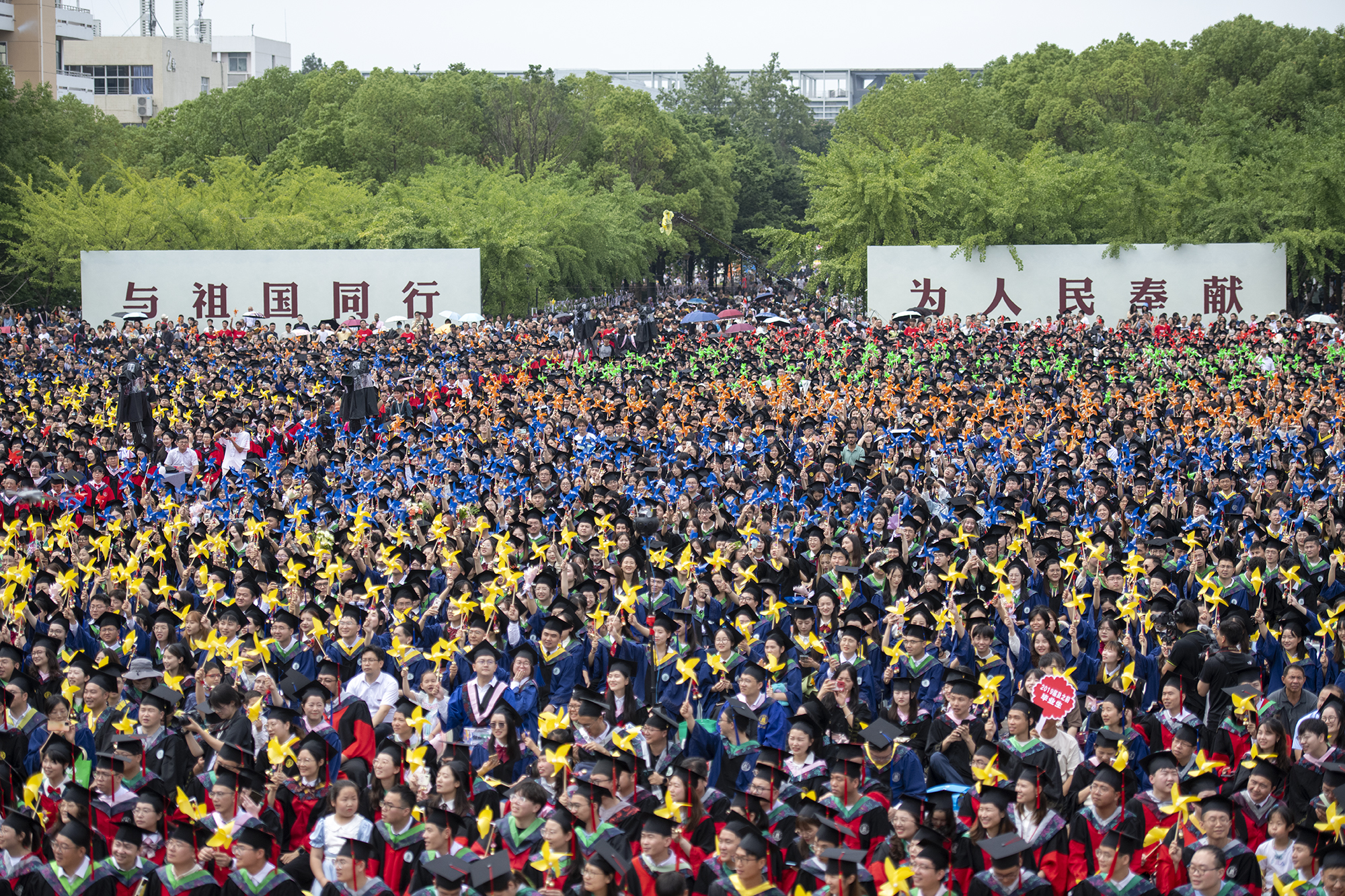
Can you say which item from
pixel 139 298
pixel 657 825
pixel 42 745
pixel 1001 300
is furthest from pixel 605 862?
pixel 139 298

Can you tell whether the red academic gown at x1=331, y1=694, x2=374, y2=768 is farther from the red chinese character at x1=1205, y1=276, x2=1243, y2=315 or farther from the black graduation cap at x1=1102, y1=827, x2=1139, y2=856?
the red chinese character at x1=1205, y1=276, x2=1243, y2=315

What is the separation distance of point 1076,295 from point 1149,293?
1.39m

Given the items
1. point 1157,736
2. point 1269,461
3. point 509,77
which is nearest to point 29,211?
point 509,77

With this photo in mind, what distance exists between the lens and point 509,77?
43.2 metres

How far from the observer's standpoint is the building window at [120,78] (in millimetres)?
62906

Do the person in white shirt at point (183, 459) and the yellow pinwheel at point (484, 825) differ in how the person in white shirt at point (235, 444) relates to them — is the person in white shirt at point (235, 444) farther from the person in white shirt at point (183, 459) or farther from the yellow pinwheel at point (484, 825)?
the yellow pinwheel at point (484, 825)

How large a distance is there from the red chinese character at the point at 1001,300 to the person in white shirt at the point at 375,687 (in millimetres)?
21799

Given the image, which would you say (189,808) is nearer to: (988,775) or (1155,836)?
(988,775)

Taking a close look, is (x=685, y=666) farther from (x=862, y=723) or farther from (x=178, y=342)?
(x=178, y=342)

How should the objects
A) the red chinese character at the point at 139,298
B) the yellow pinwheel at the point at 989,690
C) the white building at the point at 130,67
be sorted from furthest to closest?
the white building at the point at 130,67 < the red chinese character at the point at 139,298 < the yellow pinwheel at the point at 989,690

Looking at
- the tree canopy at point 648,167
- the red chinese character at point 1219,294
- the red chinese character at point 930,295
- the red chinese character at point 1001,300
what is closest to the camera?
the red chinese character at point 1219,294

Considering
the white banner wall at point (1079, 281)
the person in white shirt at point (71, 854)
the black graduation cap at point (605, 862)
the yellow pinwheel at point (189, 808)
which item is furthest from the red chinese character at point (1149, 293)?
the person in white shirt at point (71, 854)

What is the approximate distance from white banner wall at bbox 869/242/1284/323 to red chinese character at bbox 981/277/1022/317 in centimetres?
2

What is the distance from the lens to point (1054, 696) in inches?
230
